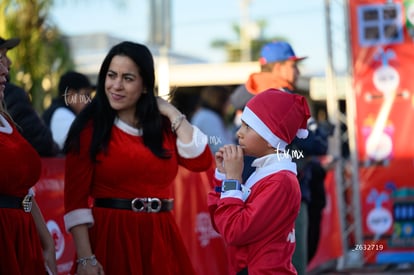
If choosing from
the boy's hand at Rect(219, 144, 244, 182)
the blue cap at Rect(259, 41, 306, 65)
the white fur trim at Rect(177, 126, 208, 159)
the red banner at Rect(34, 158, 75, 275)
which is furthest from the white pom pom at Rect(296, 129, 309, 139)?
the red banner at Rect(34, 158, 75, 275)

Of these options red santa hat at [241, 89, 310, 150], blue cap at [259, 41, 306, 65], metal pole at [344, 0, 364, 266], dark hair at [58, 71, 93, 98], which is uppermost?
blue cap at [259, 41, 306, 65]

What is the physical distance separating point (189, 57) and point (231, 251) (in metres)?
14.0

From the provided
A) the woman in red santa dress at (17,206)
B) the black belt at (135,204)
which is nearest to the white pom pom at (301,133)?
the black belt at (135,204)

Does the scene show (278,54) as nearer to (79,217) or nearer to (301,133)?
(301,133)

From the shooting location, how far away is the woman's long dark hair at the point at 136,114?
3.78 metres

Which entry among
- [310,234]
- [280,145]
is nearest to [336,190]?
[310,234]

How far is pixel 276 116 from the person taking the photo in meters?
3.43

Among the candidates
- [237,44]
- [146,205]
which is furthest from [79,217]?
[237,44]

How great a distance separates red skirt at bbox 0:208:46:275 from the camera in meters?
3.22

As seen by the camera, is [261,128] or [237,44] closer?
[261,128]

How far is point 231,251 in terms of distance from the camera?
358 centimetres

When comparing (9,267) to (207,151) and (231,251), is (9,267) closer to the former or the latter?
(231,251)

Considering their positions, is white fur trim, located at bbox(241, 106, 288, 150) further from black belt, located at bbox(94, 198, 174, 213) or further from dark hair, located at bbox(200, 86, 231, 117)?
dark hair, located at bbox(200, 86, 231, 117)

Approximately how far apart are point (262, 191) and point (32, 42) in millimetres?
9442
